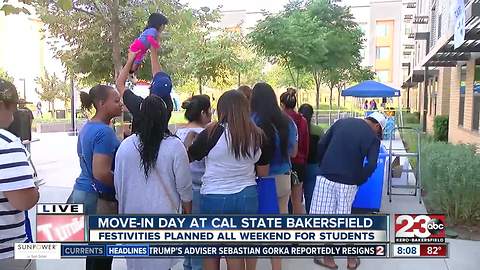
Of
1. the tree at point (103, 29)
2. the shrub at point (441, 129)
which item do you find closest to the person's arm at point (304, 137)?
the tree at point (103, 29)

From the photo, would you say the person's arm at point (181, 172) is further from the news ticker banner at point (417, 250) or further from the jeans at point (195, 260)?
the news ticker banner at point (417, 250)

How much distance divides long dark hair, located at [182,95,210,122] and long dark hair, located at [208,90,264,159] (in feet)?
2.06

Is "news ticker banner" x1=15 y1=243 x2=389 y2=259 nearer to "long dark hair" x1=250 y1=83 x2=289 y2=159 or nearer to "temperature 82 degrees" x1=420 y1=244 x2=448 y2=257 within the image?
"temperature 82 degrees" x1=420 y1=244 x2=448 y2=257

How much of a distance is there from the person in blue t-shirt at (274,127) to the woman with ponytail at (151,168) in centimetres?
106

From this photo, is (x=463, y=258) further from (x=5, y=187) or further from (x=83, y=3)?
(x=83, y=3)

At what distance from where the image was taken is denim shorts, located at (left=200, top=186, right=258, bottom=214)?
355 cm

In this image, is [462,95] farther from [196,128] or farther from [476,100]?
[196,128]

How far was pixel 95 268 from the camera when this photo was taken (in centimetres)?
391

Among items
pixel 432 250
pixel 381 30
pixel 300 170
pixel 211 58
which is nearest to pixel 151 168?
pixel 432 250

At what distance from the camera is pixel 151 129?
309cm

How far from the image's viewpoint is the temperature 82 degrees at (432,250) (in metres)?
3.42

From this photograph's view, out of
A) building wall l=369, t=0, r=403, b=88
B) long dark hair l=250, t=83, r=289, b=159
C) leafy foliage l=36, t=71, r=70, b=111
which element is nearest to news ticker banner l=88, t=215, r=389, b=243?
long dark hair l=250, t=83, r=289, b=159

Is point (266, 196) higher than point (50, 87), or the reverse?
point (50, 87)

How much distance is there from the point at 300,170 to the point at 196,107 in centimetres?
178
